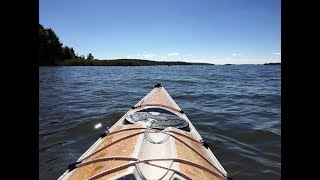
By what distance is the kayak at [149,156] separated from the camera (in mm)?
3488

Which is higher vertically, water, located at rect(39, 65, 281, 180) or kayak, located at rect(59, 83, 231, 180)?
kayak, located at rect(59, 83, 231, 180)

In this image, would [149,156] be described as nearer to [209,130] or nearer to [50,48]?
[209,130]

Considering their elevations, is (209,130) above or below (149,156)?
below

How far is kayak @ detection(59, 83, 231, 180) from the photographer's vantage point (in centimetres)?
349

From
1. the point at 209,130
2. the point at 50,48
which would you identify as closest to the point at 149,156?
the point at 209,130

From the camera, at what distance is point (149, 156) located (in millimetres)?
3934

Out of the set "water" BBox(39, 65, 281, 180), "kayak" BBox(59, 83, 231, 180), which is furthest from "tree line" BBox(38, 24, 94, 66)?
"kayak" BBox(59, 83, 231, 180)

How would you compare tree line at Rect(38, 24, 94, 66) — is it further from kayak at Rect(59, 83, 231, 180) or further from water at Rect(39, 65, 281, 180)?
kayak at Rect(59, 83, 231, 180)

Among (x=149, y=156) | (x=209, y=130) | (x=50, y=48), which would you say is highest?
(x=50, y=48)

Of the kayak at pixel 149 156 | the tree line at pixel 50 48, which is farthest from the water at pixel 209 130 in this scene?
the tree line at pixel 50 48

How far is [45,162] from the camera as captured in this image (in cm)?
620
